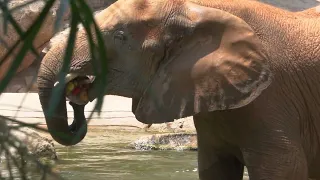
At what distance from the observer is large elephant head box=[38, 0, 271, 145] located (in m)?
4.42

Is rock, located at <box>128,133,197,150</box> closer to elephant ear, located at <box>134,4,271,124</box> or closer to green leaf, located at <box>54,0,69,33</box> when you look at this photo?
elephant ear, located at <box>134,4,271,124</box>

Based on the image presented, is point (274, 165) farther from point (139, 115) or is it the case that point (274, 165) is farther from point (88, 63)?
point (88, 63)

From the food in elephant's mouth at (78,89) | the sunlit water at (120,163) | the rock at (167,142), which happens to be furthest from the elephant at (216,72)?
the rock at (167,142)

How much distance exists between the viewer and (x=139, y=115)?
4.50m

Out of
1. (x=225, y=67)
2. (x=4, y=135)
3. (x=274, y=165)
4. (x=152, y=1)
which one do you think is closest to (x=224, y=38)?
(x=225, y=67)

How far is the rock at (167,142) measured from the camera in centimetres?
995

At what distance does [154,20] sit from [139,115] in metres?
0.52

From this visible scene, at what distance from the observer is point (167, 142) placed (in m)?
10.1

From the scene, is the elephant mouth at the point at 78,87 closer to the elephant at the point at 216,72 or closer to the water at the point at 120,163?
the elephant at the point at 216,72

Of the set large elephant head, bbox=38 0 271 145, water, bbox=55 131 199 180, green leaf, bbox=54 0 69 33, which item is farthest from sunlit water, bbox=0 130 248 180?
green leaf, bbox=54 0 69 33

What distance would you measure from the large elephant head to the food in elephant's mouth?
0.57 feet

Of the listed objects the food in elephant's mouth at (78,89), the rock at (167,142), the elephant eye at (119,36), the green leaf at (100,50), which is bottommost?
the rock at (167,142)

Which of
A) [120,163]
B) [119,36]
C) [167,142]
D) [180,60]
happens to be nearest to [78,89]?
[119,36]

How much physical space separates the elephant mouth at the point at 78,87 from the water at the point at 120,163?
2686mm
